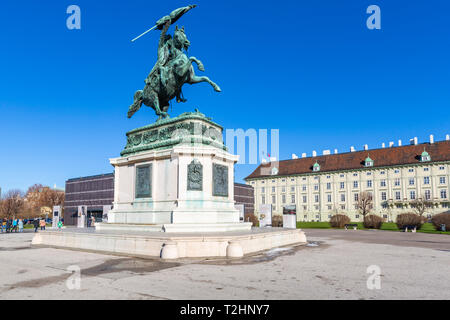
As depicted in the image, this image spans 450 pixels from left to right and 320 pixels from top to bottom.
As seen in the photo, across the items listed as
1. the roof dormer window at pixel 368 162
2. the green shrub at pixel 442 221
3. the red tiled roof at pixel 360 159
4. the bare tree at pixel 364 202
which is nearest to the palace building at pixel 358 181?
the red tiled roof at pixel 360 159

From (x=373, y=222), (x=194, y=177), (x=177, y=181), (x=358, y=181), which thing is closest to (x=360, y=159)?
(x=358, y=181)

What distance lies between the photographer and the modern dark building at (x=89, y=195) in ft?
220

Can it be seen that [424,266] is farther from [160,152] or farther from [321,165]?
[321,165]

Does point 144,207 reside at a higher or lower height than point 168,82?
lower

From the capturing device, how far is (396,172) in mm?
78000

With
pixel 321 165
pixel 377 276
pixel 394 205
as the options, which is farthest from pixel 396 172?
pixel 377 276

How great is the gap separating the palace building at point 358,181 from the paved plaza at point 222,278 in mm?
69489

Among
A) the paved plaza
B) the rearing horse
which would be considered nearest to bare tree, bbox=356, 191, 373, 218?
the rearing horse

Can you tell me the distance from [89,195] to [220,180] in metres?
61.9

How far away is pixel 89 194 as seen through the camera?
70.8m

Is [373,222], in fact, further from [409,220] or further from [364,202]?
[364,202]
